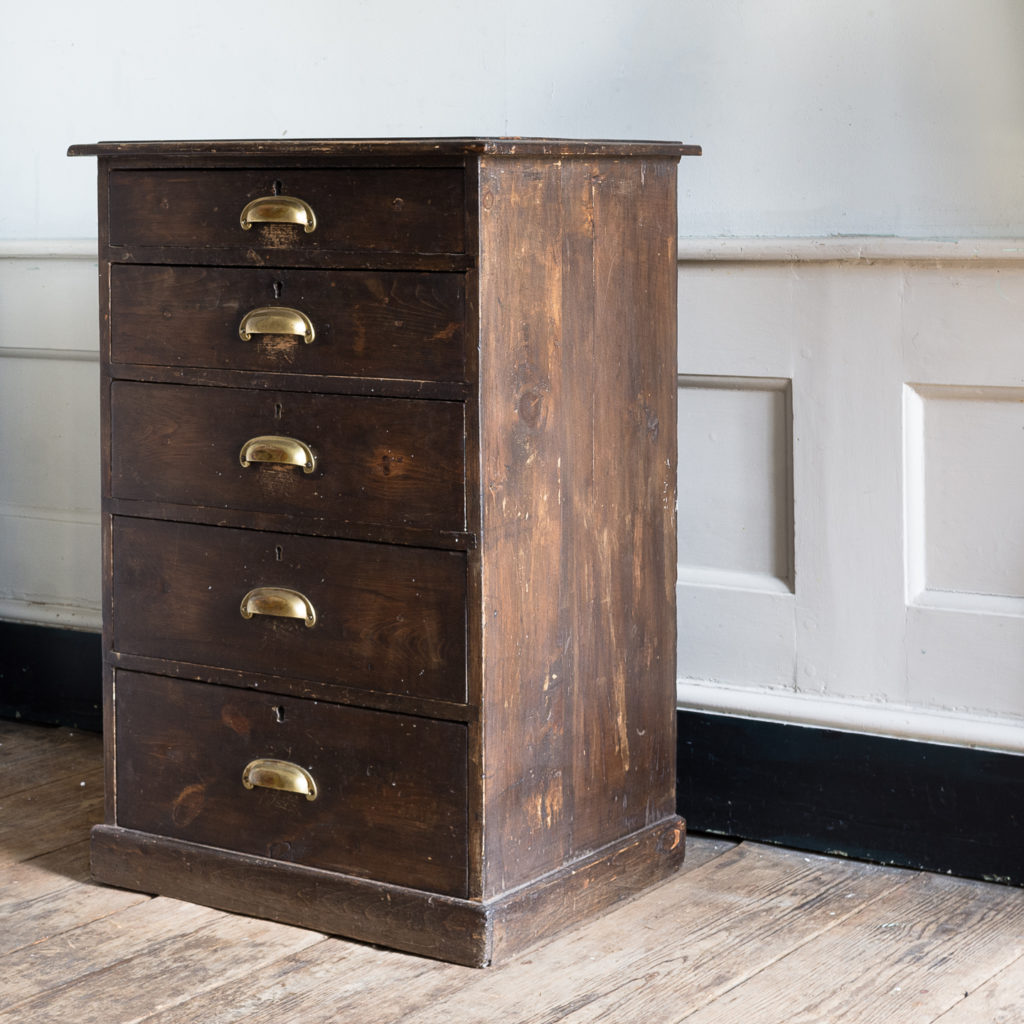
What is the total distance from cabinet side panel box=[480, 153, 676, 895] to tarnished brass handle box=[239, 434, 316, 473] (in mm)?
231

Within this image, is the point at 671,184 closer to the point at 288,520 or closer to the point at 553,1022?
the point at 288,520

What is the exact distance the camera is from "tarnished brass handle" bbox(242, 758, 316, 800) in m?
Result: 1.88

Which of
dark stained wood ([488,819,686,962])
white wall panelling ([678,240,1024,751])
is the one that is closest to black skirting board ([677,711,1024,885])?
white wall panelling ([678,240,1024,751])

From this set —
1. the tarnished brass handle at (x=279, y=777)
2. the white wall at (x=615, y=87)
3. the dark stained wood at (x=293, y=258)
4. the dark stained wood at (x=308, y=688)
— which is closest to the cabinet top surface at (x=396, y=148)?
the dark stained wood at (x=293, y=258)

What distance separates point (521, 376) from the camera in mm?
1771

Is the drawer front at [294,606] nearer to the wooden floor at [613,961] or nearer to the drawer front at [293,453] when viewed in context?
the drawer front at [293,453]

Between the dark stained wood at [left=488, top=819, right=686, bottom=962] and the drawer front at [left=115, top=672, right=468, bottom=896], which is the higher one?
the drawer front at [left=115, top=672, right=468, bottom=896]

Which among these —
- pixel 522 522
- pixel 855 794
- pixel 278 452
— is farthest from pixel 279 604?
pixel 855 794

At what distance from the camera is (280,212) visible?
180 centimetres

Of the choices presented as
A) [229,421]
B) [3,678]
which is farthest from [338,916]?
[3,678]

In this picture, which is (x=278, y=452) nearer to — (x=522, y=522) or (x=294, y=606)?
(x=294, y=606)

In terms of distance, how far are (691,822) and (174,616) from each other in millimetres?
801

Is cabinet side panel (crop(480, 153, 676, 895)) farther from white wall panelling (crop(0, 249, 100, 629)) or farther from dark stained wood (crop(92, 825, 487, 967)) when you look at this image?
white wall panelling (crop(0, 249, 100, 629))

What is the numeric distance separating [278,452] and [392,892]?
0.53m
